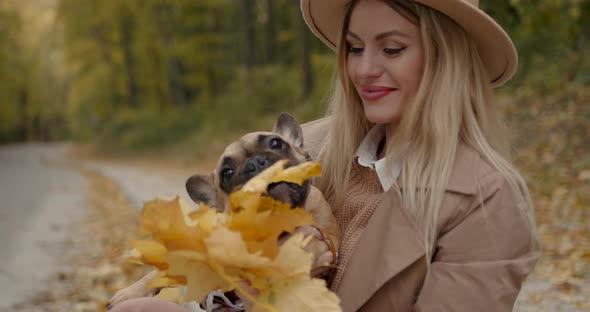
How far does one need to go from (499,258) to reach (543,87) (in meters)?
8.57

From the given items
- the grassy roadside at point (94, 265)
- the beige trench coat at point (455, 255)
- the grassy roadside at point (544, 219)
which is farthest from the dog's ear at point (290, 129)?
the grassy roadside at point (544, 219)

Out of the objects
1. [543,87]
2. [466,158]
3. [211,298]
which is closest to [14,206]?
[543,87]

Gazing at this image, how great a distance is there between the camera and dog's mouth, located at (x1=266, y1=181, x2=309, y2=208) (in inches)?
82.3

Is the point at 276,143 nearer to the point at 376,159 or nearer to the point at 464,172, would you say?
the point at 376,159

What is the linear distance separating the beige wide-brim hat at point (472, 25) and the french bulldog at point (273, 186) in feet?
1.61

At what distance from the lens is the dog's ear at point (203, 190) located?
2432mm

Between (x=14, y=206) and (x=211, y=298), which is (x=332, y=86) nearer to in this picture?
(x=211, y=298)

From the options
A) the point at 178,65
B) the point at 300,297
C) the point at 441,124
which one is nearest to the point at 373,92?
the point at 441,124

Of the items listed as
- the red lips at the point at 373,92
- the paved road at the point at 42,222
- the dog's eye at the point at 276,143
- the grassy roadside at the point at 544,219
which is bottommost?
the paved road at the point at 42,222

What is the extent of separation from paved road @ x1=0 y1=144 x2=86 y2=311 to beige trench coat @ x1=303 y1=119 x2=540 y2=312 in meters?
4.46

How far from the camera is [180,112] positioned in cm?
2652

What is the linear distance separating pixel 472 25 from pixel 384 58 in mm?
351

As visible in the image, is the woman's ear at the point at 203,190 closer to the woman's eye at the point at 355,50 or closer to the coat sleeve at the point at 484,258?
the woman's eye at the point at 355,50

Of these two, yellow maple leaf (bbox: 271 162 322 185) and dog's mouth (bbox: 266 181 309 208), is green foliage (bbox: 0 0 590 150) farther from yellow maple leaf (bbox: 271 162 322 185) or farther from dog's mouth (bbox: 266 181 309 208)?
yellow maple leaf (bbox: 271 162 322 185)
